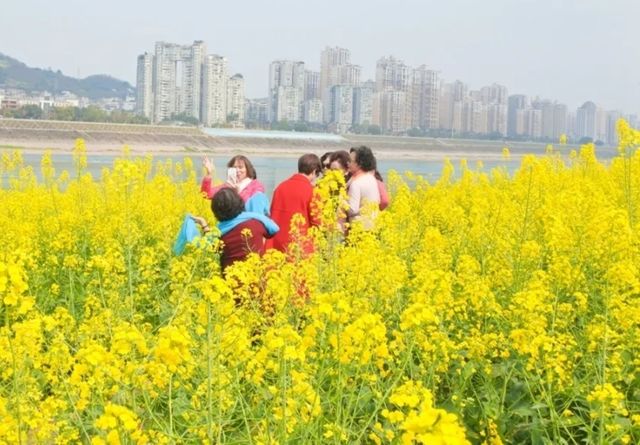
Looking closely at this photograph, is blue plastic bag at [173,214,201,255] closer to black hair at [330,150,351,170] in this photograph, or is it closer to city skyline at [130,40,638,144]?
Result: black hair at [330,150,351,170]

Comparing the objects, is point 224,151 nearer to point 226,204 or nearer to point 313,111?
point 226,204

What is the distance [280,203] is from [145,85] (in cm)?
14531

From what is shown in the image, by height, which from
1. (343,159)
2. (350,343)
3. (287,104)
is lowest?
(350,343)

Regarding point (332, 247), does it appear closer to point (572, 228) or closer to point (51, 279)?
point (572, 228)

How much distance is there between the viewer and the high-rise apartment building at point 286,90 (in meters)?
142

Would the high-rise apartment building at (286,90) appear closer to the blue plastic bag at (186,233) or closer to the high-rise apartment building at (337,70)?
the high-rise apartment building at (337,70)

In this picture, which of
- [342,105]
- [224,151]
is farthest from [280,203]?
[342,105]

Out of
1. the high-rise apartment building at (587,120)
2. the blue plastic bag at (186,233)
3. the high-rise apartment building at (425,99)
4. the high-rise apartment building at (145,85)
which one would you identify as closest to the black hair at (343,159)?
the blue plastic bag at (186,233)

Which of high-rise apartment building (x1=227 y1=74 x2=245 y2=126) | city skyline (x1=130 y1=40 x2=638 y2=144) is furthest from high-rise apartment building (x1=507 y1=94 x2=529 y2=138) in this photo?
high-rise apartment building (x1=227 y1=74 x2=245 y2=126)

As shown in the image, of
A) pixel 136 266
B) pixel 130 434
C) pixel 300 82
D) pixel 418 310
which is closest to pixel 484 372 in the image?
pixel 418 310

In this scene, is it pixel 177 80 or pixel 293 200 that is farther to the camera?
pixel 177 80

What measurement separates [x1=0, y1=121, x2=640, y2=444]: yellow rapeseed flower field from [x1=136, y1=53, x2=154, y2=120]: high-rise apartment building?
140 metres

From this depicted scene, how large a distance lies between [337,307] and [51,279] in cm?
363

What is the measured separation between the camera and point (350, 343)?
2.24 m
